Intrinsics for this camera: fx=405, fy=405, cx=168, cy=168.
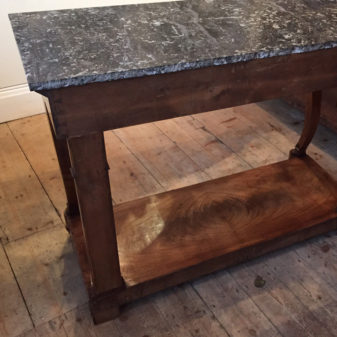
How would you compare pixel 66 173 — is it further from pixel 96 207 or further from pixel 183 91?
pixel 183 91

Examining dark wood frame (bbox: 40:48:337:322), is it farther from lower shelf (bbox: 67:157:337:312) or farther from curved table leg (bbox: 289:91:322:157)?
curved table leg (bbox: 289:91:322:157)

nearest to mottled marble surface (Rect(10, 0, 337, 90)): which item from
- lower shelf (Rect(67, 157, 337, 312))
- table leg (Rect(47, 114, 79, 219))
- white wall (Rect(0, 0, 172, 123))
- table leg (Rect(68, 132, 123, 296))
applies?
table leg (Rect(68, 132, 123, 296))

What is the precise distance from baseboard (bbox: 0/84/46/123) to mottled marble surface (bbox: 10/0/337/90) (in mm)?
1021

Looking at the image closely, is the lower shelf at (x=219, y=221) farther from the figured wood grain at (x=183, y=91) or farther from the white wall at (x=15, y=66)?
the white wall at (x=15, y=66)

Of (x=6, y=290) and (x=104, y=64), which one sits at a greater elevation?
(x=104, y=64)

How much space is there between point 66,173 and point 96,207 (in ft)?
1.15

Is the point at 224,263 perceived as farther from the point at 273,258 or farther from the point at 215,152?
the point at 215,152

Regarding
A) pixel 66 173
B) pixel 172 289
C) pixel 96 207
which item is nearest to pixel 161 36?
pixel 96 207

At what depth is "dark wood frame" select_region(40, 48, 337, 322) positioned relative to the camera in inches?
28.1

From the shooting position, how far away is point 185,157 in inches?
66.2

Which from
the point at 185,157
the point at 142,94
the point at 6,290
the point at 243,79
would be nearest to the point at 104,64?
the point at 142,94

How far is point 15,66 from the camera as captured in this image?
6.25 feet

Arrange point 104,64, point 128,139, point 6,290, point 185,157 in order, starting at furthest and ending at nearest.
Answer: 1. point 128,139
2. point 185,157
3. point 6,290
4. point 104,64

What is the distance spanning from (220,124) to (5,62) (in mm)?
1040
